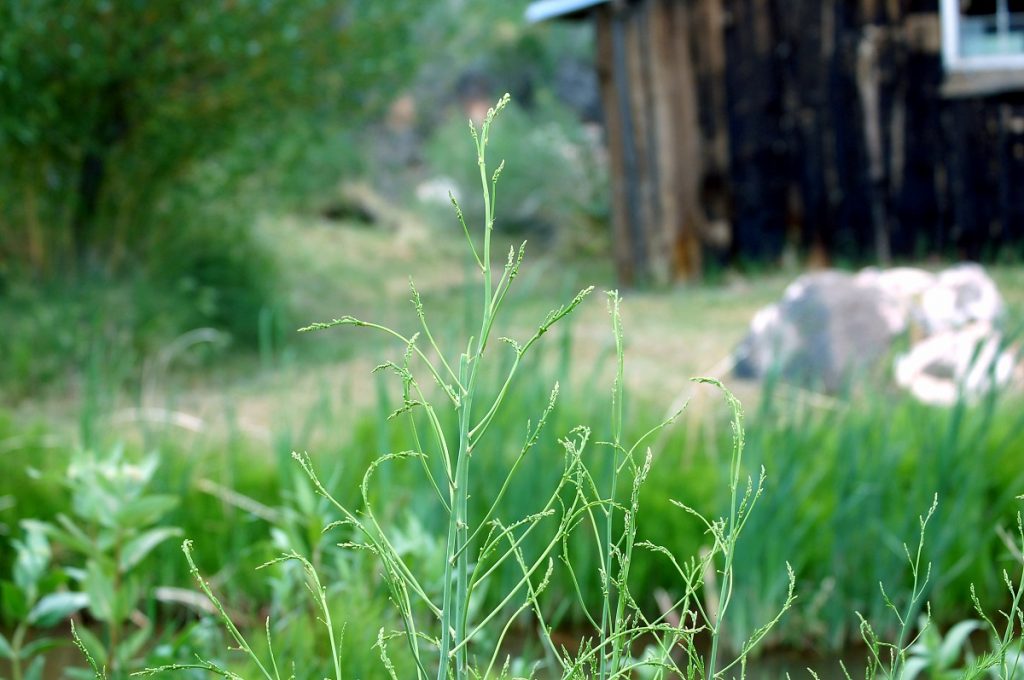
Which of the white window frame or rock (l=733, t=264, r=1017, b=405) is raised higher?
the white window frame

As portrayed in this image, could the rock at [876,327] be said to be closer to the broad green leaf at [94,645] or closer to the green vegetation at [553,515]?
the green vegetation at [553,515]

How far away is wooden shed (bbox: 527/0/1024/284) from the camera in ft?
26.9

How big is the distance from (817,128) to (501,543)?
6.39 metres

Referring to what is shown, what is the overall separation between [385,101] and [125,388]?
2741 millimetres

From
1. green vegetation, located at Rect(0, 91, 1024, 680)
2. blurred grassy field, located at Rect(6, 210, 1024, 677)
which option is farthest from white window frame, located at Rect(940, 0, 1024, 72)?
green vegetation, located at Rect(0, 91, 1024, 680)

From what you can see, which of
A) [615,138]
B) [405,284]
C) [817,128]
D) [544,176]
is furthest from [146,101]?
[544,176]

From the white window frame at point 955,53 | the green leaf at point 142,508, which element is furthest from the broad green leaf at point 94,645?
the white window frame at point 955,53

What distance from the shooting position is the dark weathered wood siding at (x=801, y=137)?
8.23m

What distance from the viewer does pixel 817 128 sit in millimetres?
8430

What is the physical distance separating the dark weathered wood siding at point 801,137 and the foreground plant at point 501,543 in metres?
4.46

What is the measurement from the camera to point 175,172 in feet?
22.9

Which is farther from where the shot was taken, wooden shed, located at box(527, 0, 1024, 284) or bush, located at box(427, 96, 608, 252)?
bush, located at box(427, 96, 608, 252)

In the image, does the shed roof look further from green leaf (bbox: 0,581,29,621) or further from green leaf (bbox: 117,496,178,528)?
green leaf (bbox: 0,581,29,621)

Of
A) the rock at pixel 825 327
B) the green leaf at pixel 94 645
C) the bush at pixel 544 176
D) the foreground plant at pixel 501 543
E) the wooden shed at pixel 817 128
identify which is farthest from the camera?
the bush at pixel 544 176
